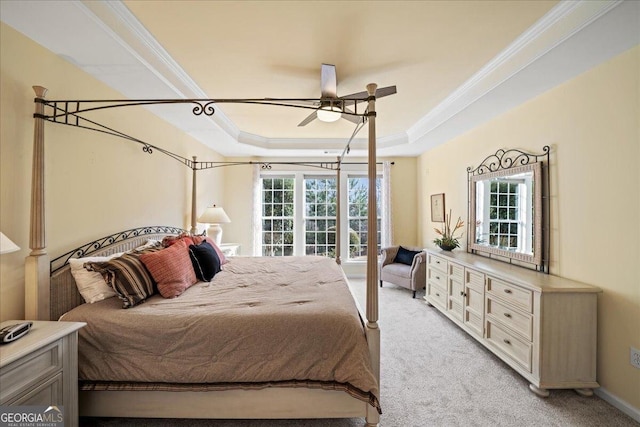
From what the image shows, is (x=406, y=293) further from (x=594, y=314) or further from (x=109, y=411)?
(x=109, y=411)

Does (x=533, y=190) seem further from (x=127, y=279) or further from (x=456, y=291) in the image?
(x=127, y=279)

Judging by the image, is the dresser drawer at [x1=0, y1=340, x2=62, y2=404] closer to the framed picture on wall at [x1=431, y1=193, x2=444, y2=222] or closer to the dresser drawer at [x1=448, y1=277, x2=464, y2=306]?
the dresser drawer at [x1=448, y1=277, x2=464, y2=306]

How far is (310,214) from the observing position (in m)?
5.91

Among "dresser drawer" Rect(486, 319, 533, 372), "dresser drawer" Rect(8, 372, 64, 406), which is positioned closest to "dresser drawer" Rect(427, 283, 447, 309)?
"dresser drawer" Rect(486, 319, 533, 372)

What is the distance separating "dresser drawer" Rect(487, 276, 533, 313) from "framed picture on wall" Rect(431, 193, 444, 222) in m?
2.08

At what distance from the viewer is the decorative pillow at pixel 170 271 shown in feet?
7.01

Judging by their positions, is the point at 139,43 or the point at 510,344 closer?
the point at 139,43

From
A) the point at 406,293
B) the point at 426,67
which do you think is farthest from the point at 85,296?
the point at 406,293

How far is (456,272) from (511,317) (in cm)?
93

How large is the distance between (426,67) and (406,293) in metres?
3.49

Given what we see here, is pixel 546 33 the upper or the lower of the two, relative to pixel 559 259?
upper

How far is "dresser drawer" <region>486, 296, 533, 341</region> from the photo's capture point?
7.26ft

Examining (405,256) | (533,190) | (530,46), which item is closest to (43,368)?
(530,46)

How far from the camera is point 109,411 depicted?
1.75 m
